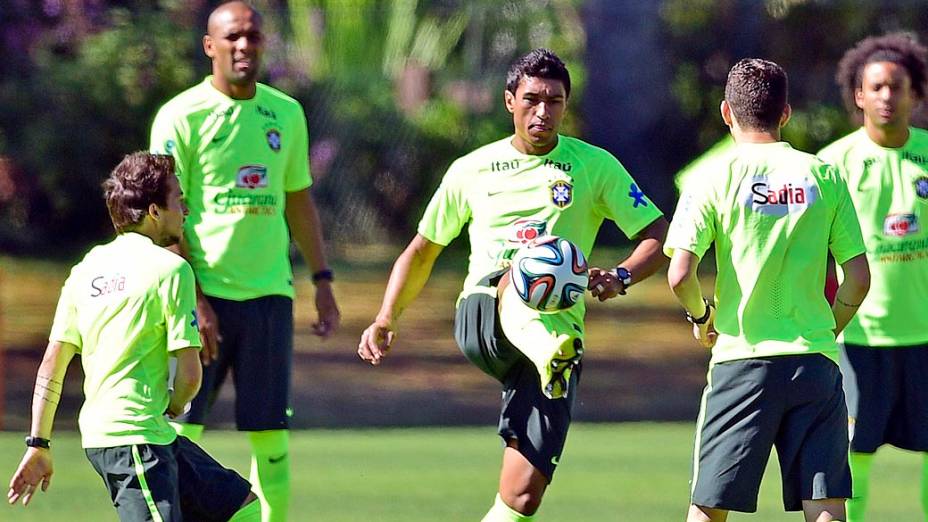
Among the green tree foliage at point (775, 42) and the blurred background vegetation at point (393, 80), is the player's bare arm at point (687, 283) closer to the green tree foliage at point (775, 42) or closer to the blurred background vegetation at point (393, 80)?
the blurred background vegetation at point (393, 80)

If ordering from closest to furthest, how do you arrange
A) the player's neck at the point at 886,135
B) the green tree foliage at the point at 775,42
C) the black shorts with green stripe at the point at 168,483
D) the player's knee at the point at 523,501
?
the black shorts with green stripe at the point at 168,483, the player's knee at the point at 523,501, the player's neck at the point at 886,135, the green tree foliage at the point at 775,42

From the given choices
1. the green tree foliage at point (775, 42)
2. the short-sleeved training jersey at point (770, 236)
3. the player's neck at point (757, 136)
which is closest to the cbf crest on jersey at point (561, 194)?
the short-sleeved training jersey at point (770, 236)

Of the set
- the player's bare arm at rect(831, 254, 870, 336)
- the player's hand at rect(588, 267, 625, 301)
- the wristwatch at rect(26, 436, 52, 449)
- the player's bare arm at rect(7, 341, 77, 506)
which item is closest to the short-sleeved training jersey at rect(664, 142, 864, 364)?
the player's bare arm at rect(831, 254, 870, 336)

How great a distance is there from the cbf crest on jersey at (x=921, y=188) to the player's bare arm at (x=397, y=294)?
2199 millimetres

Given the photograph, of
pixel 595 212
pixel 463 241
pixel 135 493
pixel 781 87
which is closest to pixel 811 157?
pixel 781 87

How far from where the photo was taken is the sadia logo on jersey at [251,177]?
7.48 metres

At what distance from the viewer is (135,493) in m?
5.60

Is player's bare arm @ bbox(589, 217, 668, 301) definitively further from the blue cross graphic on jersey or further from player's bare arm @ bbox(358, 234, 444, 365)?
player's bare arm @ bbox(358, 234, 444, 365)

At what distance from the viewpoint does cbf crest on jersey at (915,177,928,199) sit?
7242 mm

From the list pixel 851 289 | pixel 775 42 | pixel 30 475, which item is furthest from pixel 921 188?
pixel 775 42

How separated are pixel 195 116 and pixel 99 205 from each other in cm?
882

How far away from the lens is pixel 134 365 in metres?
5.68

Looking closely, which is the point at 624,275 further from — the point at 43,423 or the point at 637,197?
the point at 43,423

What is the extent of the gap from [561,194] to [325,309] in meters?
1.75
